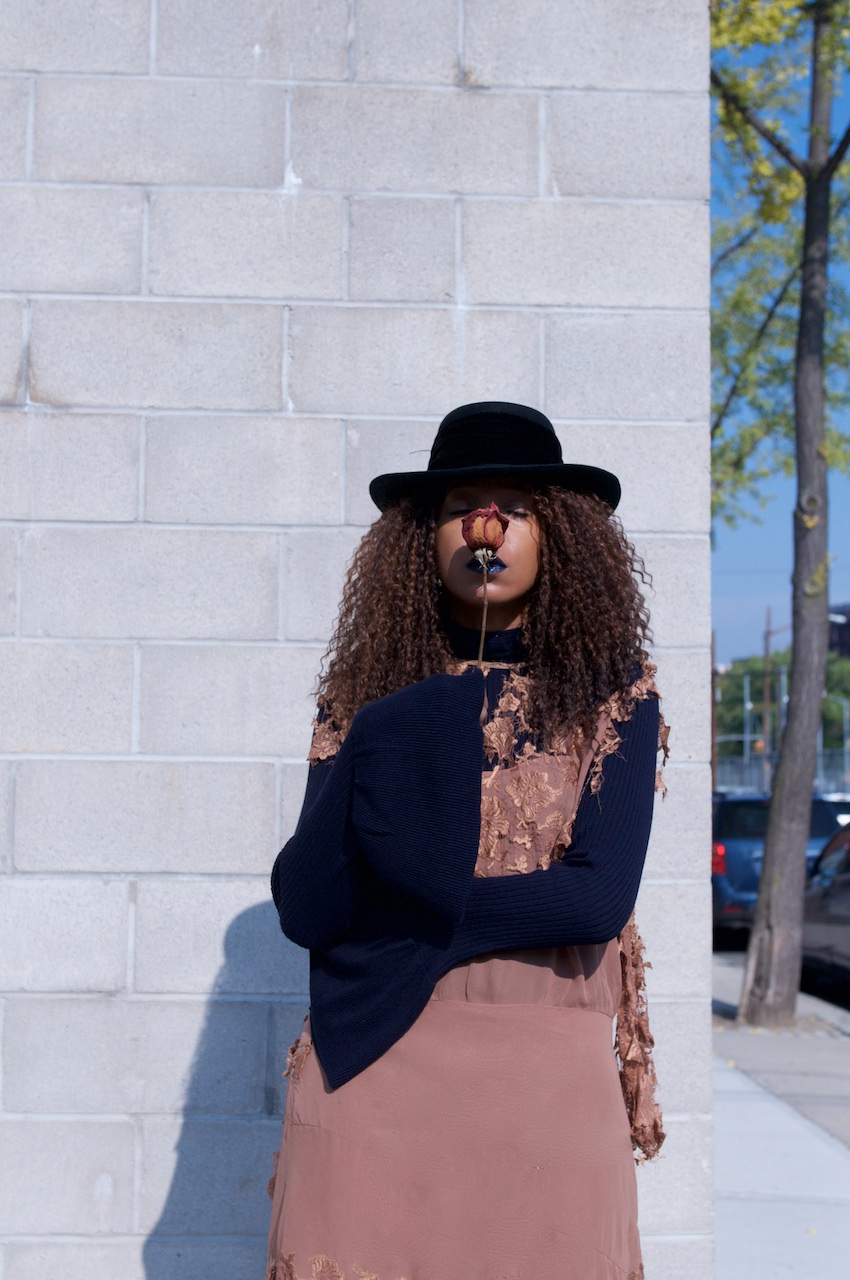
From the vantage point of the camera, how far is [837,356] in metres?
13.5

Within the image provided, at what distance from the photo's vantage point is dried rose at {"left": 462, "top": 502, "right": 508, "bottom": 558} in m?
2.09

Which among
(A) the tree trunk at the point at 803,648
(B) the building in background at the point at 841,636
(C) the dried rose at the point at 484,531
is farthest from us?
(B) the building in background at the point at 841,636

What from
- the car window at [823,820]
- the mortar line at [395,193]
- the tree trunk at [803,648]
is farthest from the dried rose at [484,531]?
the car window at [823,820]

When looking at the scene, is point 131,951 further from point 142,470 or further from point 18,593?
point 142,470

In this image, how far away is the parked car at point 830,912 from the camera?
9.85 m

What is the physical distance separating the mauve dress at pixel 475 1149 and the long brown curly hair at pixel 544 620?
11.6 inches

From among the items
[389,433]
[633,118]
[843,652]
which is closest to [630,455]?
[389,433]

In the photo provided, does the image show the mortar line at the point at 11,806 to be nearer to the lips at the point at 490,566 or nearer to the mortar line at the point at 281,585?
the mortar line at the point at 281,585

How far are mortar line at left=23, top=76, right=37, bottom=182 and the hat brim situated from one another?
1.68 m

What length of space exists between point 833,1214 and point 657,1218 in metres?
1.68

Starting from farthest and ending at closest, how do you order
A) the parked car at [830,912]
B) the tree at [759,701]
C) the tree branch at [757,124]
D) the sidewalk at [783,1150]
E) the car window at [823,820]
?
the tree at [759,701] < the car window at [823,820] < the parked car at [830,912] < the tree branch at [757,124] < the sidewalk at [783,1150]

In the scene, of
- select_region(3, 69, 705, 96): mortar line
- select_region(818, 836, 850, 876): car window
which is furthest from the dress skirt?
select_region(818, 836, 850, 876): car window

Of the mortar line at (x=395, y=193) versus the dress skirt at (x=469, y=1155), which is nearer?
the dress skirt at (x=469, y=1155)

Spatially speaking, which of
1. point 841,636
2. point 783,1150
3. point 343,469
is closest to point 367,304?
point 343,469
